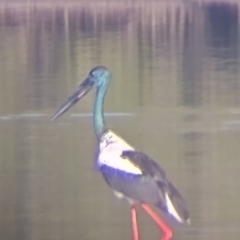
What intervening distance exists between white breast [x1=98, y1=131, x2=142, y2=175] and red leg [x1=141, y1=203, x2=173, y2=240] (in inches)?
3.6

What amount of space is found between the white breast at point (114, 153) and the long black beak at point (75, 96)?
0.38 feet

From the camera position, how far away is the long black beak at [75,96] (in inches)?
58.7

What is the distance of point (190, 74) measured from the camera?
1.50m

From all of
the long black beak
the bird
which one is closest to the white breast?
the bird

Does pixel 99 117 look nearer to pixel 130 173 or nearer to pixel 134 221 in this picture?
pixel 130 173

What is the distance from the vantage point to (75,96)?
4.91 feet

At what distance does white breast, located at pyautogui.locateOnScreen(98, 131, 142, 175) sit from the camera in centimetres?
147

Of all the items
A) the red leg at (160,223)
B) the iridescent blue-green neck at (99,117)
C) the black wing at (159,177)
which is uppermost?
the iridescent blue-green neck at (99,117)

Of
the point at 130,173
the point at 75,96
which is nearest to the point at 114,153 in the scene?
the point at 130,173

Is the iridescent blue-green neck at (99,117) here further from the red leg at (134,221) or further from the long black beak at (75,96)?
the red leg at (134,221)

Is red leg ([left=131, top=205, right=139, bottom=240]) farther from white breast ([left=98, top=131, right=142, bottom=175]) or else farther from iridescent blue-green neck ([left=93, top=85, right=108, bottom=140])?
iridescent blue-green neck ([left=93, top=85, right=108, bottom=140])

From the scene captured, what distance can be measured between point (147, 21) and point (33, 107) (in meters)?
0.36

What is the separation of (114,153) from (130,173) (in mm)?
63

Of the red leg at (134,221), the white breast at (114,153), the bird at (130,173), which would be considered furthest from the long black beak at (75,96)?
the red leg at (134,221)
